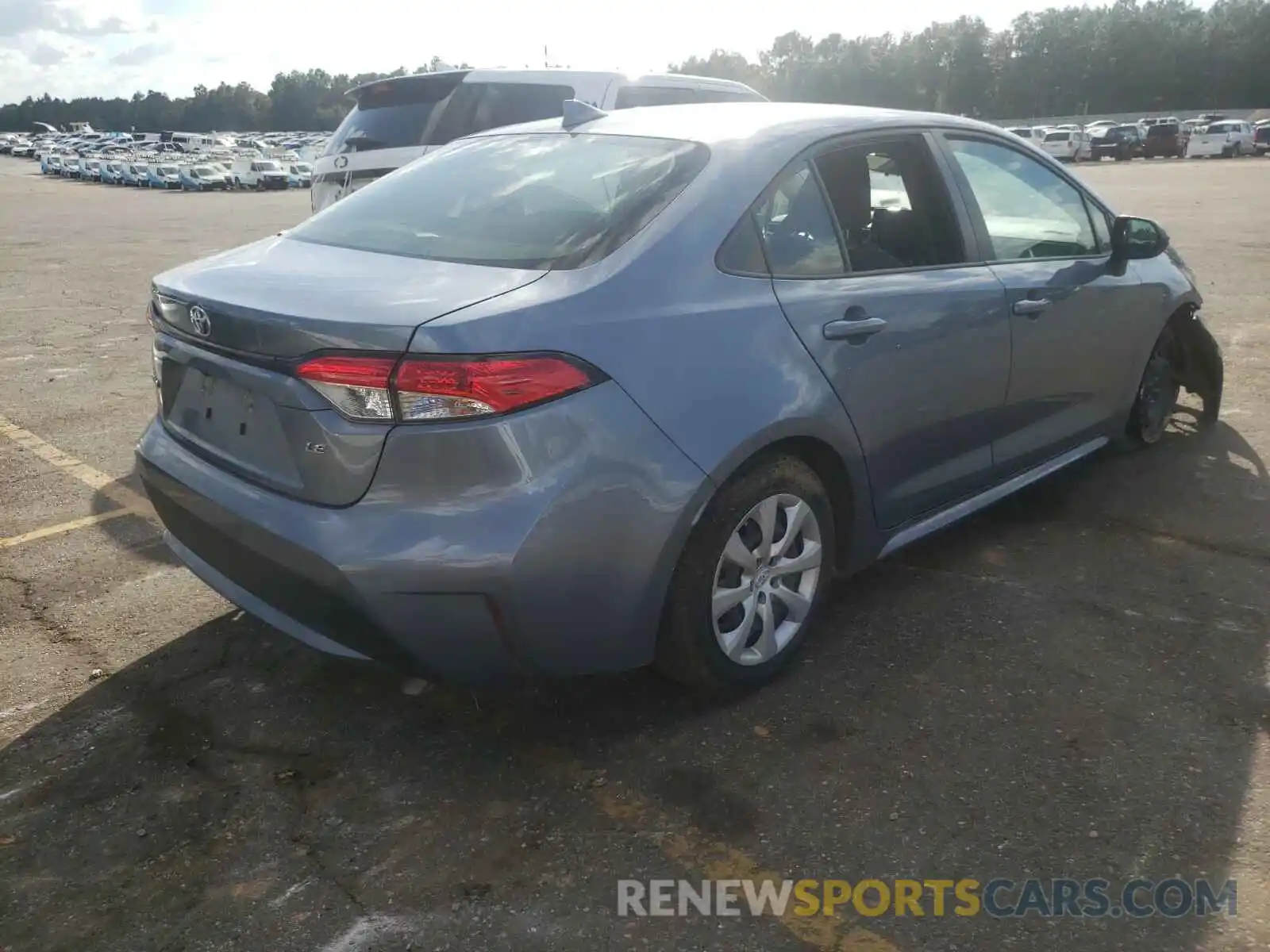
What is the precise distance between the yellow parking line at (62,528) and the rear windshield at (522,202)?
184 centimetres

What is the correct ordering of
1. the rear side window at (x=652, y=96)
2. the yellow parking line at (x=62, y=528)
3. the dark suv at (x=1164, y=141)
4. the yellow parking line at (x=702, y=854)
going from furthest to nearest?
the dark suv at (x=1164, y=141)
the rear side window at (x=652, y=96)
the yellow parking line at (x=62, y=528)
the yellow parking line at (x=702, y=854)

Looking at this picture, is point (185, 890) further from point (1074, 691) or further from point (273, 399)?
point (1074, 691)

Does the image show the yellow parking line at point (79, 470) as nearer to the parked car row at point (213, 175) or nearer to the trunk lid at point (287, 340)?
the trunk lid at point (287, 340)

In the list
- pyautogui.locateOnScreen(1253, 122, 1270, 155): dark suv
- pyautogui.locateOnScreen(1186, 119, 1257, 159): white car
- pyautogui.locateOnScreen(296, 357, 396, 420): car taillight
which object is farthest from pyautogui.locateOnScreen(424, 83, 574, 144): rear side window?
pyautogui.locateOnScreen(1253, 122, 1270, 155): dark suv

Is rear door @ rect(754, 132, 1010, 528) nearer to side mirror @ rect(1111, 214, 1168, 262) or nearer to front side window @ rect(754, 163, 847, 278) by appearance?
front side window @ rect(754, 163, 847, 278)

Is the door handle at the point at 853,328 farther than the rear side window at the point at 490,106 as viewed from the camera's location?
No

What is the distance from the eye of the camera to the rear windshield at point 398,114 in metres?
7.61

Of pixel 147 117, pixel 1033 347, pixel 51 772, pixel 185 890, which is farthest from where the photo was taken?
pixel 147 117

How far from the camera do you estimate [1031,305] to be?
391 cm

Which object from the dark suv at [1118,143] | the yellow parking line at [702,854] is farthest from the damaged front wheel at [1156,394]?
the dark suv at [1118,143]

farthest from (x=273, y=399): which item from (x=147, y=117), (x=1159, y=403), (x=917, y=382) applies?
(x=147, y=117)

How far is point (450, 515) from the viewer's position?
2.48m

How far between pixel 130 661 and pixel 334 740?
0.88 m

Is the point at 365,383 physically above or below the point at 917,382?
above
